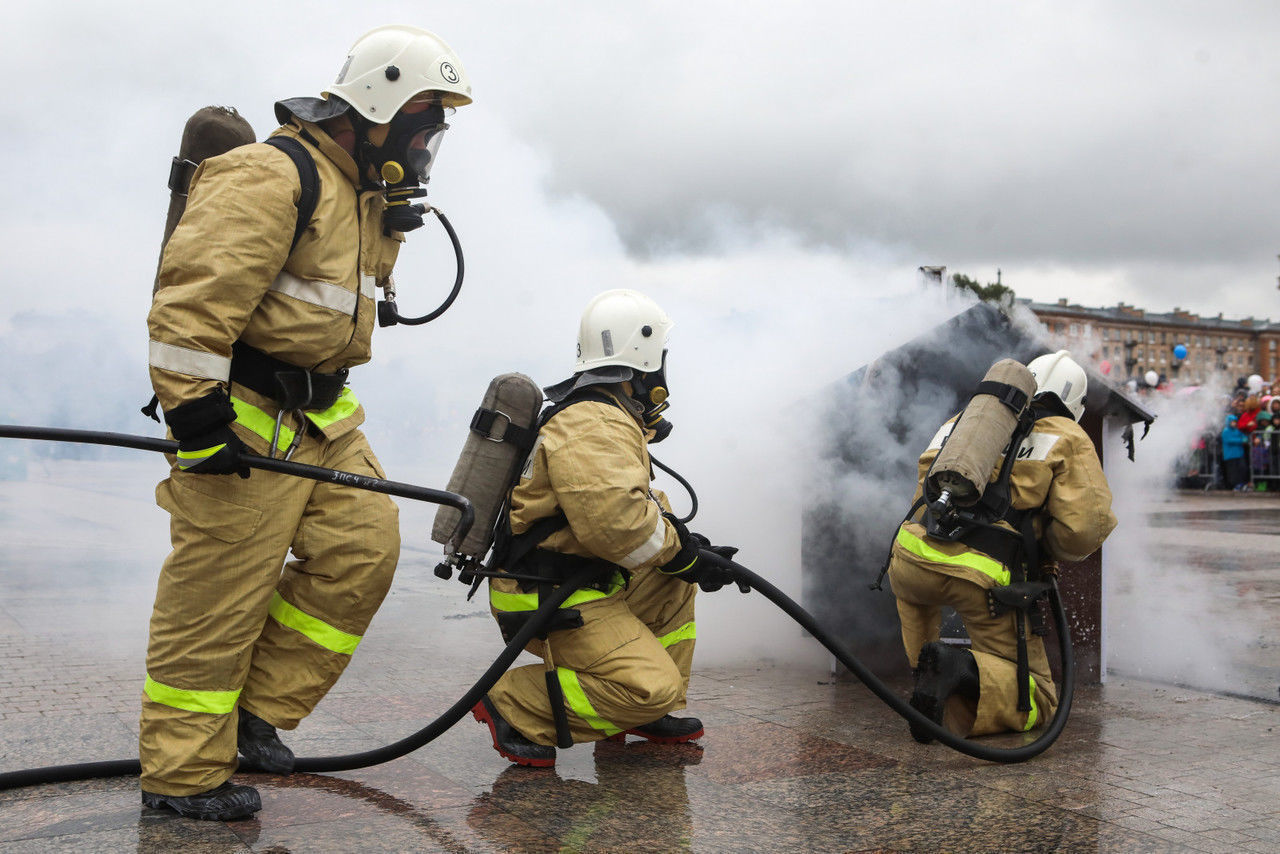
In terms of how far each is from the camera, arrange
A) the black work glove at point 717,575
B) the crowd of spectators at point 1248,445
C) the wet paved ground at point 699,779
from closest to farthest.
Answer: the wet paved ground at point 699,779 → the black work glove at point 717,575 → the crowd of spectators at point 1248,445

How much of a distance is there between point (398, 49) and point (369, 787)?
206 cm

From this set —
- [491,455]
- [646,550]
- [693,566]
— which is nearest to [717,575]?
[693,566]

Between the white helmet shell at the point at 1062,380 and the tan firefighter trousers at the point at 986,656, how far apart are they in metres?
0.83

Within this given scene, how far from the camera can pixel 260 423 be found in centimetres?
291

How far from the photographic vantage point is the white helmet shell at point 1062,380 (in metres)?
4.20

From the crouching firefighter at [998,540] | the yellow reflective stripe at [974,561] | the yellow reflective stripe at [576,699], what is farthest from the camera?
the yellow reflective stripe at [974,561]

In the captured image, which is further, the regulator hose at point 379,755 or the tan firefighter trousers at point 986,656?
the tan firefighter trousers at point 986,656

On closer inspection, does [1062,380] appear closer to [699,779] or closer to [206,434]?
[699,779]

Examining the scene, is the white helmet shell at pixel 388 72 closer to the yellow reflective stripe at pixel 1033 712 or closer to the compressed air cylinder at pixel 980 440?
the compressed air cylinder at pixel 980 440

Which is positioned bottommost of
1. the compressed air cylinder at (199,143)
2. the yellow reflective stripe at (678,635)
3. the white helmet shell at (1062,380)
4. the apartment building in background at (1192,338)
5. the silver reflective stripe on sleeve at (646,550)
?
the yellow reflective stripe at (678,635)

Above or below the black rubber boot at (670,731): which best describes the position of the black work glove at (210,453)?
above

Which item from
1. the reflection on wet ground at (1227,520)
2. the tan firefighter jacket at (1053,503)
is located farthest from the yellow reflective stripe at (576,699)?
the reflection on wet ground at (1227,520)

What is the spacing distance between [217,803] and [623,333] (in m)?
1.82

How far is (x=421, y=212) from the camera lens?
3143 mm
